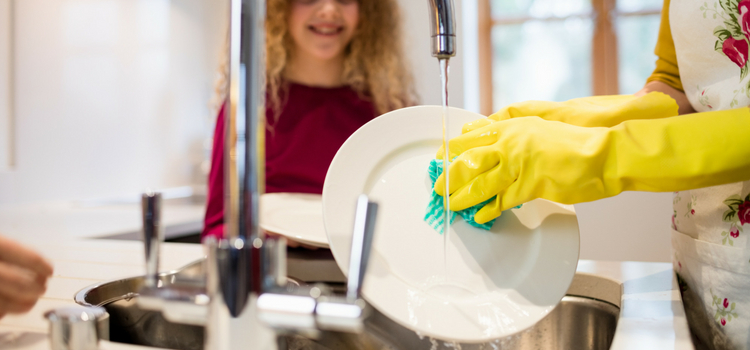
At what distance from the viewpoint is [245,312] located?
317mm

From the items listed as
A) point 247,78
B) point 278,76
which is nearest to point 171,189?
point 278,76

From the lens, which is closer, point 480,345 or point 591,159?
point 591,159

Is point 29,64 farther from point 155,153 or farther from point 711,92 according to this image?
point 711,92

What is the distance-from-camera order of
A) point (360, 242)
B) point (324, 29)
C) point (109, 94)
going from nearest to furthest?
point (360, 242)
point (324, 29)
point (109, 94)

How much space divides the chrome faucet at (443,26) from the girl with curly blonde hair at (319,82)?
3.07ft

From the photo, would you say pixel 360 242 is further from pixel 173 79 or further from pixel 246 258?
pixel 173 79

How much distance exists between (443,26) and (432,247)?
0.90 feet

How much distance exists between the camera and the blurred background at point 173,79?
165 cm

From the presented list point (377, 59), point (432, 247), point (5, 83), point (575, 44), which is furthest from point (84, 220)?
point (575, 44)

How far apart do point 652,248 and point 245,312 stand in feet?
6.67

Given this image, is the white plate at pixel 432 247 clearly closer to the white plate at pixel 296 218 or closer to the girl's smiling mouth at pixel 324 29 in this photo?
the white plate at pixel 296 218

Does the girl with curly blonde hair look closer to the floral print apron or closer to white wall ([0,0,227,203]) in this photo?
white wall ([0,0,227,203])

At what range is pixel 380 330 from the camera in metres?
0.74

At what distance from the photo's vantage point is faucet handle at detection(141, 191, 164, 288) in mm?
345
